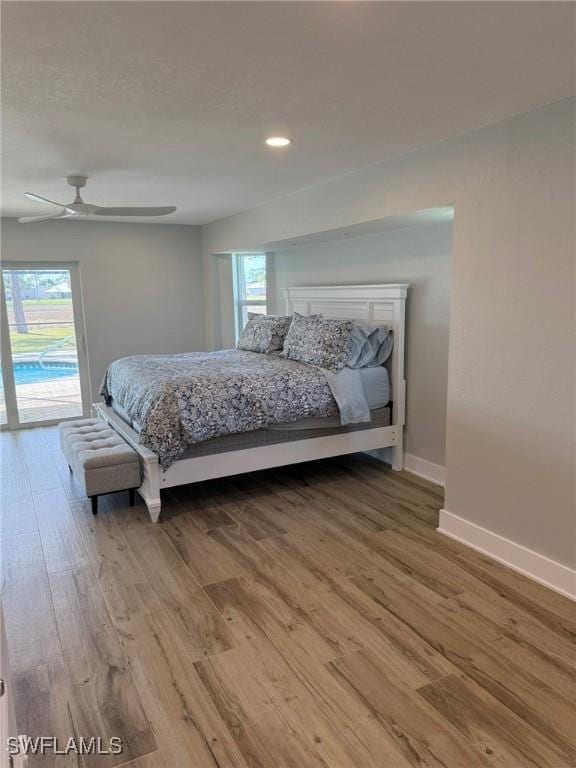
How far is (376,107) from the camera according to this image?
2.41 meters

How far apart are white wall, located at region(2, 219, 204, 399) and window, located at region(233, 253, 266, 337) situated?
482mm

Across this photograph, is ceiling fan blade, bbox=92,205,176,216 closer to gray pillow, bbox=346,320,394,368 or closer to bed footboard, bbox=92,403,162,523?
bed footboard, bbox=92,403,162,523

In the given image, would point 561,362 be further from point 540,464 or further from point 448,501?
point 448,501

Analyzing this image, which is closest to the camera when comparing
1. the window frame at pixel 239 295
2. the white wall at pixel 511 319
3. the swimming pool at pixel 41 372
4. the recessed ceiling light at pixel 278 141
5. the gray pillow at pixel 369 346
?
the white wall at pixel 511 319

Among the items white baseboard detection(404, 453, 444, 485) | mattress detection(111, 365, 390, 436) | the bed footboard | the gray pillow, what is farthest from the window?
the bed footboard

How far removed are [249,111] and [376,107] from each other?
1.94ft

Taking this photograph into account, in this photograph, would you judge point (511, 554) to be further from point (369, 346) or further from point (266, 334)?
point (266, 334)

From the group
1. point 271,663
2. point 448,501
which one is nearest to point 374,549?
point 448,501

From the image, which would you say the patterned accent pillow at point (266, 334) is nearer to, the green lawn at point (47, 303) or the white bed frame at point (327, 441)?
the white bed frame at point (327, 441)

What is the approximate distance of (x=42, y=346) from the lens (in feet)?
19.4

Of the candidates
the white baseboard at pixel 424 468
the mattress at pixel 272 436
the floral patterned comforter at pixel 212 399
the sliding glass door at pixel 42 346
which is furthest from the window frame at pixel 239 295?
the white baseboard at pixel 424 468

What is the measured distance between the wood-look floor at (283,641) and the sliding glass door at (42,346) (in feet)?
Answer: 8.79

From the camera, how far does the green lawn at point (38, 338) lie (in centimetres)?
574

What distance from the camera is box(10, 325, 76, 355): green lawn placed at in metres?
5.74
